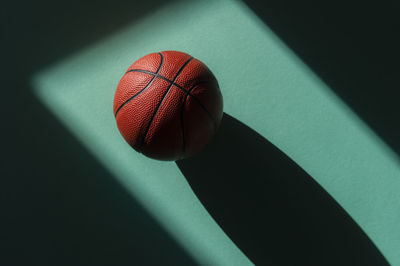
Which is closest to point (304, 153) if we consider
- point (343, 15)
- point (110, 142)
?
point (343, 15)

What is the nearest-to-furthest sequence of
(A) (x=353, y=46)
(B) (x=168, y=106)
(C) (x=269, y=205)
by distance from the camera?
1. (B) (x=168, y=106)
2. (C) (x=269, y=205)
3. (A) (x=353, y=46)

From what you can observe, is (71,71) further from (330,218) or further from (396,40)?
(396,40)

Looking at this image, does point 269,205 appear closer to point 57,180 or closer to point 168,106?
point 168,106

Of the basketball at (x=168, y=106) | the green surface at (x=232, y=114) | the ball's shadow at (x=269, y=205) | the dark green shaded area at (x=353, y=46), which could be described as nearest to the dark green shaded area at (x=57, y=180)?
the green surface at (x=232, y=114)

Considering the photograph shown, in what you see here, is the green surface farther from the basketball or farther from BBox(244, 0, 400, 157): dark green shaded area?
the basketball

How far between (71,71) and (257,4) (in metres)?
1.13

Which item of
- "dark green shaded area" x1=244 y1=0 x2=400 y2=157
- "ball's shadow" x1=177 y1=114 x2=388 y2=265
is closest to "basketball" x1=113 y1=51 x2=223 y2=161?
"ball's shadow" x1=177 y1=114 x2=388 y2=265

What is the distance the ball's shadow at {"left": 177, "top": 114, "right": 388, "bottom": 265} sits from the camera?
6.59 ft

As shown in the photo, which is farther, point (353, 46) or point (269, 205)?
point (353, 46)

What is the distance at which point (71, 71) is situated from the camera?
2.24 meters

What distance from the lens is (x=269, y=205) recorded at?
204 cm

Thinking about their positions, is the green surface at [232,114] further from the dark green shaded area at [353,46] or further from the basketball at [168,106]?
the basketball at [168,106]

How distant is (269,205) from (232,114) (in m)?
0.52

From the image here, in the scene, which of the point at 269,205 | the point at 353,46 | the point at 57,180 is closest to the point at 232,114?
the point at 269,205
